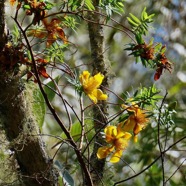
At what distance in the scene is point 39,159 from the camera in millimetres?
1237

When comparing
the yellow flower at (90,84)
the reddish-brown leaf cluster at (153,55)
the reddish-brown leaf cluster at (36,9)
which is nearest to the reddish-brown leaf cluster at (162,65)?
the reddish-brown leaf cluster at (153,55)

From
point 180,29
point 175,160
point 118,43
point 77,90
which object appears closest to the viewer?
point 77,90

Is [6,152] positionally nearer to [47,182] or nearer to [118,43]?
[47,182]

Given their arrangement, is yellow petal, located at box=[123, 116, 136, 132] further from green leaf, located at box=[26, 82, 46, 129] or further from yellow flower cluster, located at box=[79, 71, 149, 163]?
green leaf, located at box=[26, 82, 46, 129]

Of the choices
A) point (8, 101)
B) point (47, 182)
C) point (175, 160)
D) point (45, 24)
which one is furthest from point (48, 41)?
point (175, 160)

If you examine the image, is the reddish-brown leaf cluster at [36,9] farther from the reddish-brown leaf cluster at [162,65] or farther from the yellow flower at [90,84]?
the reddish-brown leaf cluster at [162,65]

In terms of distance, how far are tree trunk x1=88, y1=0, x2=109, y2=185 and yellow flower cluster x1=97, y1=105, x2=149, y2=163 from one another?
Result: 8 cm

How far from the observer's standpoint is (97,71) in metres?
1.39

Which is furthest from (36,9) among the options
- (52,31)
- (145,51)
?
(145,51)

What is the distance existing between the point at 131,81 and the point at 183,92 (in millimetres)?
319

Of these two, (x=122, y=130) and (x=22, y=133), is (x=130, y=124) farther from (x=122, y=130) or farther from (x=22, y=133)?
(x=22, y=133)

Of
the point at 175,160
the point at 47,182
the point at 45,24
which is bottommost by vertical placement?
the point at 47,182

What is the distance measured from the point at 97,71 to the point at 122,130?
0.76ft

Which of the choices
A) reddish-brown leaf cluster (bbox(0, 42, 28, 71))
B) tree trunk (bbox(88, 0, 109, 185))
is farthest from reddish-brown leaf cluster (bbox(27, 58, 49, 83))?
tree trunk (bbox(88, 0, 109, 185))
